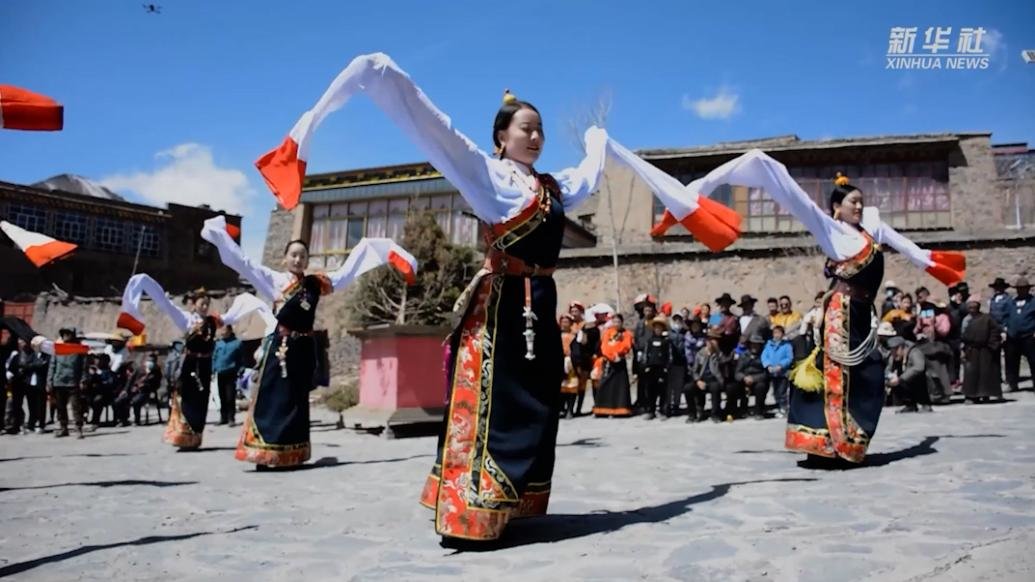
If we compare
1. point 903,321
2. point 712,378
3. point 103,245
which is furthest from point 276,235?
point 903,321

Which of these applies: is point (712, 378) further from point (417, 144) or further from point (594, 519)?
point (417, 144)

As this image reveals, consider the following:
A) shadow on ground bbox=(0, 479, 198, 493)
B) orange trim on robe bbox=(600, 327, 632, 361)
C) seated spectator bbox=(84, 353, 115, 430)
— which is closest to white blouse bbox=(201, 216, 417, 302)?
shadow on ground bbox=(0, 479, 198, 493)

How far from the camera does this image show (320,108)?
3.96 m

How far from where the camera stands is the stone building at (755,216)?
19078 millimetres

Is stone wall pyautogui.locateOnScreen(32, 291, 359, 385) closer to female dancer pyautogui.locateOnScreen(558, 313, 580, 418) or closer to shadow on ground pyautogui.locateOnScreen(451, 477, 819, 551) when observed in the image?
female dancer pyautogui.locateOnScreen(558, 313, 580, 418)

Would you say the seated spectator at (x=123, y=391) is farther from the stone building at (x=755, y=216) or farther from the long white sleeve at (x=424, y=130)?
the long white sleeve at (x=424, y=130)

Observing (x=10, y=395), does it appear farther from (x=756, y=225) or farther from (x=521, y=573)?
(x=756, y=225)

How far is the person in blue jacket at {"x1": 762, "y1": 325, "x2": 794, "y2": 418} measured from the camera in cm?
1138

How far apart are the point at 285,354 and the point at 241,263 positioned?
0.95m

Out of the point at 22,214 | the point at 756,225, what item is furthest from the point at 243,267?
the point at 22,214

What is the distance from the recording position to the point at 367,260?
774cm

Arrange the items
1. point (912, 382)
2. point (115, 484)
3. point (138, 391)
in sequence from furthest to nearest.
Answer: point (138, 391) → point (912, 382) → point (115, 484)

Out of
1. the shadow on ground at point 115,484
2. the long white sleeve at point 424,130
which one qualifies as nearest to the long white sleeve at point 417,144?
the long white sleeve at point 424,130

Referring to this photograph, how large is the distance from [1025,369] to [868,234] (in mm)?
12057
